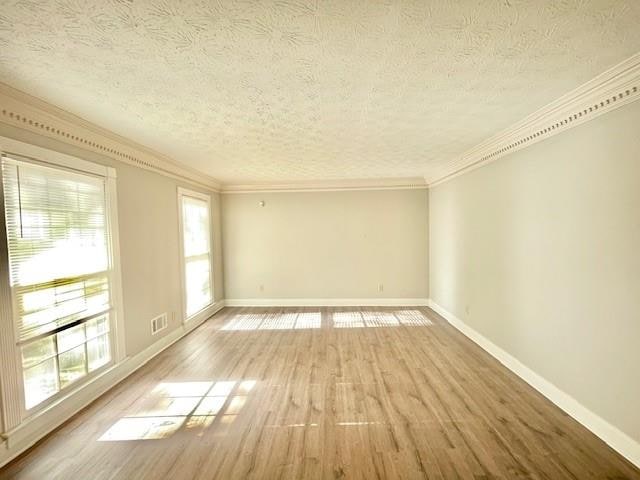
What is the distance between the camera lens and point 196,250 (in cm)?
468

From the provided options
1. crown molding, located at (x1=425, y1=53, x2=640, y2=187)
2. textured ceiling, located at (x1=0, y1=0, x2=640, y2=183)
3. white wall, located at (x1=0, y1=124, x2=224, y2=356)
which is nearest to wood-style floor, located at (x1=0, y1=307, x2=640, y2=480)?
white wall, located at (x1=0, y1=124, x2=224, y2=356)

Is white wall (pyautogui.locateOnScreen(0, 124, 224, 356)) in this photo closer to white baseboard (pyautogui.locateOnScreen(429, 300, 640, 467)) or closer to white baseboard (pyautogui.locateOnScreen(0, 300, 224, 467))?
white baseboard (pyautogui.locateOnScreen(0, 300, 224, 467))

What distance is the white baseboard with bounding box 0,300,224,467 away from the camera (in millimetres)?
1878

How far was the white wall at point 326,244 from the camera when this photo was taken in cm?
546

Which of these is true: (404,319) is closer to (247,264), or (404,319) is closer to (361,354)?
(361,354)

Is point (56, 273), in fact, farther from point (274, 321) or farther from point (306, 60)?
point (274, 321)

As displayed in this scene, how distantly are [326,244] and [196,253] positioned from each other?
2379 mm

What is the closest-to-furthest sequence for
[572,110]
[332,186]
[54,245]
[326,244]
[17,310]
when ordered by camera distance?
[17,310], [572,110], [54,245], [332,186], [326,244]

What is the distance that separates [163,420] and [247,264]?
3.56 metres

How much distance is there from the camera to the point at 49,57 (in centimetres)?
150

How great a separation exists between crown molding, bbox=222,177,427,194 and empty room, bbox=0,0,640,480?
60.8 inches

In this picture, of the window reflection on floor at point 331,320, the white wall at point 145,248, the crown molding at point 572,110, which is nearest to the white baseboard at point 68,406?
the white wall at point 145,248

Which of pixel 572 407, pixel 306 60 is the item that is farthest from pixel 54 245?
pixel 572 407

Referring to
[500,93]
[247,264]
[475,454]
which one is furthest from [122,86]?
[247,264]
